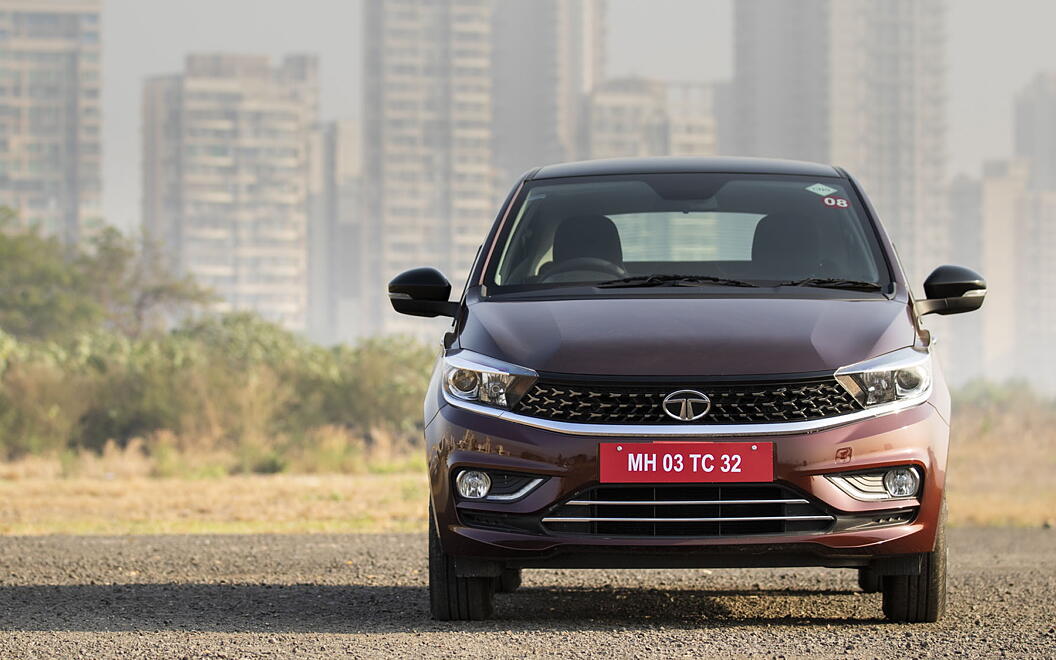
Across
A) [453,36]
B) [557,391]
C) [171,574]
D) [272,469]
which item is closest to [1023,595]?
[557,391]

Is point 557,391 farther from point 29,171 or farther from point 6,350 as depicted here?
point 29,171

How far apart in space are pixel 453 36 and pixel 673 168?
183 meters

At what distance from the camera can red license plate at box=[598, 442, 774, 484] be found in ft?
17.6

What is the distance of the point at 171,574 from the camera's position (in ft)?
29.0

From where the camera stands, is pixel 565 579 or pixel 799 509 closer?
pixel 799 509

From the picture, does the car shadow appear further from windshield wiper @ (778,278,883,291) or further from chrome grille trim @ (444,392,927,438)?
windshield wiper @ (778,278,883,291)

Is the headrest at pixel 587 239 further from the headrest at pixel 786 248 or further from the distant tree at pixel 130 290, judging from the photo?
the distant tree at pixel 130 290

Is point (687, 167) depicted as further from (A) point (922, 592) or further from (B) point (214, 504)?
(B) point (214, 504)

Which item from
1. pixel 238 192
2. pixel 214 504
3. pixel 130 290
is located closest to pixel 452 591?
pixel 214 504

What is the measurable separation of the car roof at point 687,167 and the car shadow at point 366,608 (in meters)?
1.93

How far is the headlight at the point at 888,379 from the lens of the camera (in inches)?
216

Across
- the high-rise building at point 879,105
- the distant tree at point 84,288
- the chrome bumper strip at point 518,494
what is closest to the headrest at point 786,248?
the chrome bumper strip at point 518,494

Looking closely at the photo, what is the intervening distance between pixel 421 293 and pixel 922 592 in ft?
7.50

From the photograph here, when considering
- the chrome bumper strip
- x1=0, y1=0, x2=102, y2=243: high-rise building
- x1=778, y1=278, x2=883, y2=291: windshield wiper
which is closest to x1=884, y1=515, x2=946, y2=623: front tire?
x1=778, y1=278, x2=883, y2=291: windshield wiper
